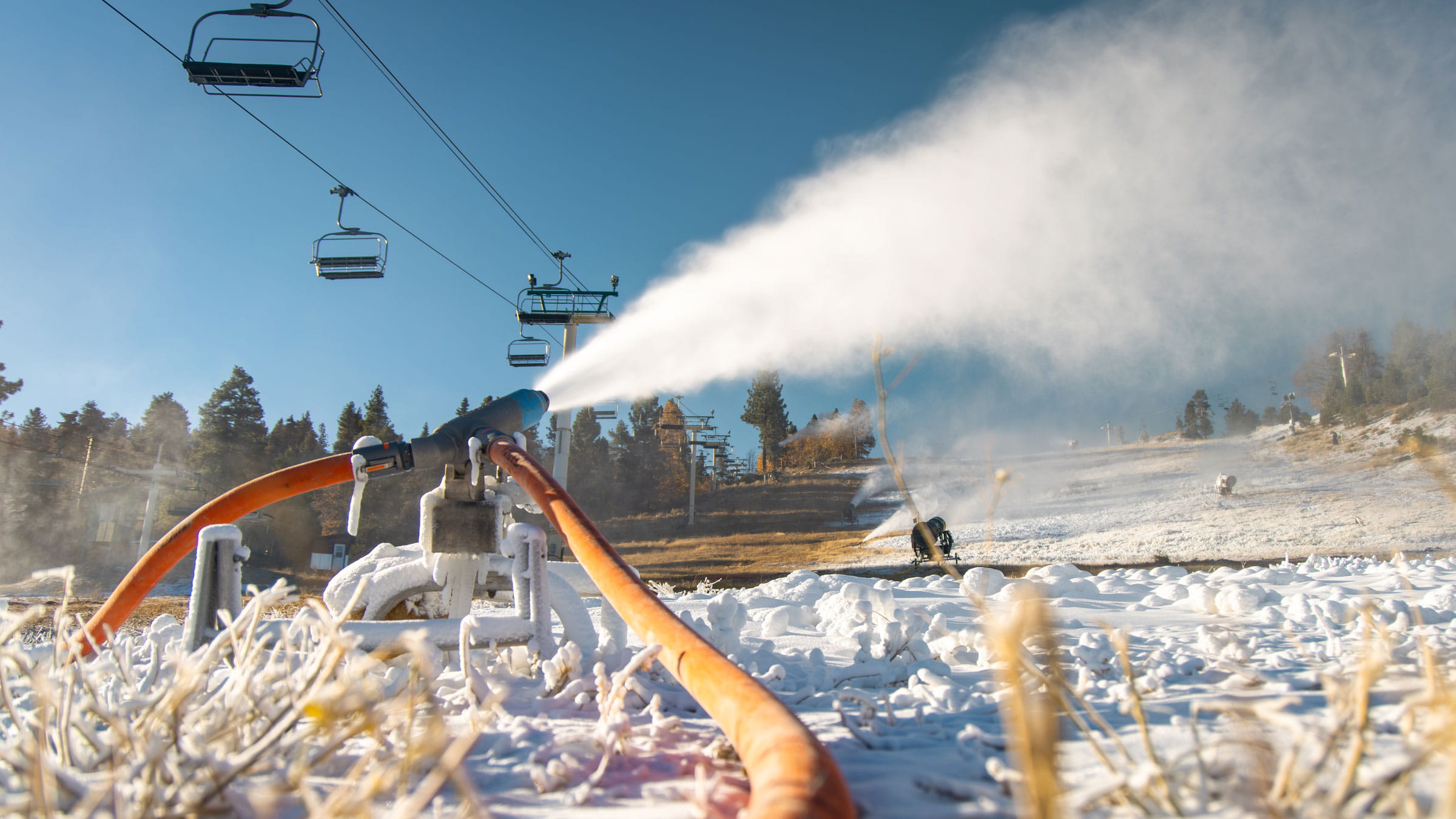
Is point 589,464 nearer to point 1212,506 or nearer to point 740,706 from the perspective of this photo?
point 1212,506

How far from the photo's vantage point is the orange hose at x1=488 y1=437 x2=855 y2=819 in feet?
2.99

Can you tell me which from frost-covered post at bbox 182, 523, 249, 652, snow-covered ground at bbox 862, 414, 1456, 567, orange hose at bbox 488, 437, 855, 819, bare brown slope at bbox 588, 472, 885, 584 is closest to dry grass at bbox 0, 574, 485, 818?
orange hose at bbox 488, 437, 855, 819

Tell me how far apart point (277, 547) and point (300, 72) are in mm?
37217

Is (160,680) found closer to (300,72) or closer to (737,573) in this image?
(300,72)

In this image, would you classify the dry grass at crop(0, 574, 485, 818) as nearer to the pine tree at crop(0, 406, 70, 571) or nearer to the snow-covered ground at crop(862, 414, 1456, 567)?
the snow-covered ground at crop(862, 414, 1456, 567)

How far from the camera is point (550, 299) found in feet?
58.6

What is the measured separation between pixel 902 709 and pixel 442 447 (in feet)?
8.45

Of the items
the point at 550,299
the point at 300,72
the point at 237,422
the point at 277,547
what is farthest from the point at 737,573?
the point at 237,422

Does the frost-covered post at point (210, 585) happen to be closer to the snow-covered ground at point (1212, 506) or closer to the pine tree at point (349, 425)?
the snow-covered ground at point (1212, 506)

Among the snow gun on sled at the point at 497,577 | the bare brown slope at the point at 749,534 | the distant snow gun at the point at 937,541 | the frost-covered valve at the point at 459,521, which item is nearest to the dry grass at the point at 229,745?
the snow gun on sled at the point at 497,577

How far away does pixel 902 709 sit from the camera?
2021 millimetres

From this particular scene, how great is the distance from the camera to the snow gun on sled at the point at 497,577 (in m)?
1.09

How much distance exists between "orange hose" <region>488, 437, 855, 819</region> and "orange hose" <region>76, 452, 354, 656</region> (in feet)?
5.12

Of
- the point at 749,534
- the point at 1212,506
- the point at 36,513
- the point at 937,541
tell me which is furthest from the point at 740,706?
the point at 36,513
